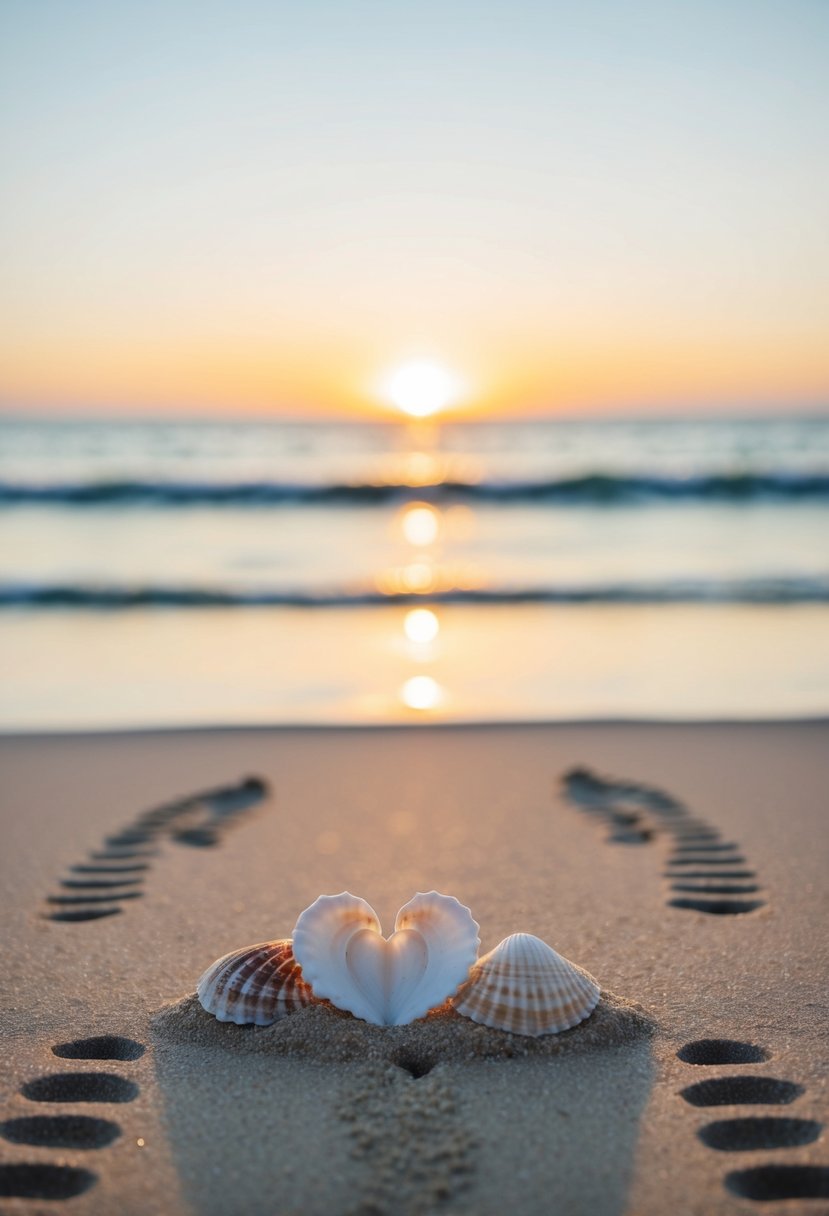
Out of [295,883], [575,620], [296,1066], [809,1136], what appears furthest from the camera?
[575,620]

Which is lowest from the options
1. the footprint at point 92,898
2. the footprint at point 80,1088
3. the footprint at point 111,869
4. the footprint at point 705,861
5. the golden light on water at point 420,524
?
the footprint at point 80,1088

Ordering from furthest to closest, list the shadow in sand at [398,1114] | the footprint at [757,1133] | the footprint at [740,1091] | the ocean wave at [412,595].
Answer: the ocean wave at [412,595], the footprint at [740,1091], the footprint at [757,1133], the shadow in sand at [398,1114]

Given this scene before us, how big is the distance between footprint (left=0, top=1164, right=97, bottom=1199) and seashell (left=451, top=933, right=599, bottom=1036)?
28.5 inches

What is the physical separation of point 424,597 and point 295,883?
7.74 meters

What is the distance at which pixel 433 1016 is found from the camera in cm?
219

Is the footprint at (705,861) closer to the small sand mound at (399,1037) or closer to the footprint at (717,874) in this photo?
the footprint at (717,874)

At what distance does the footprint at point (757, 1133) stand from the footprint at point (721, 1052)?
0.85 feet

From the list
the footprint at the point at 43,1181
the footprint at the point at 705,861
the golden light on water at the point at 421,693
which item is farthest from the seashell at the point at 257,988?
the golden light on water at the point at 421,693

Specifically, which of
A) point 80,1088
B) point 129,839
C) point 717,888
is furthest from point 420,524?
point 80,1088

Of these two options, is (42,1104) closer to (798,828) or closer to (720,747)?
(798,828)

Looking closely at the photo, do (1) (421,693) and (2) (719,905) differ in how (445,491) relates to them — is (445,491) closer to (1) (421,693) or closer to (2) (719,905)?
(1) (421,693)

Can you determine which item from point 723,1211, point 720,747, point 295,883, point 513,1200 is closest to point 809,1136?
point 723,1211

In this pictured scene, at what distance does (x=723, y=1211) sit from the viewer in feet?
5.43

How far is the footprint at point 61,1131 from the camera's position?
6.08 ft
